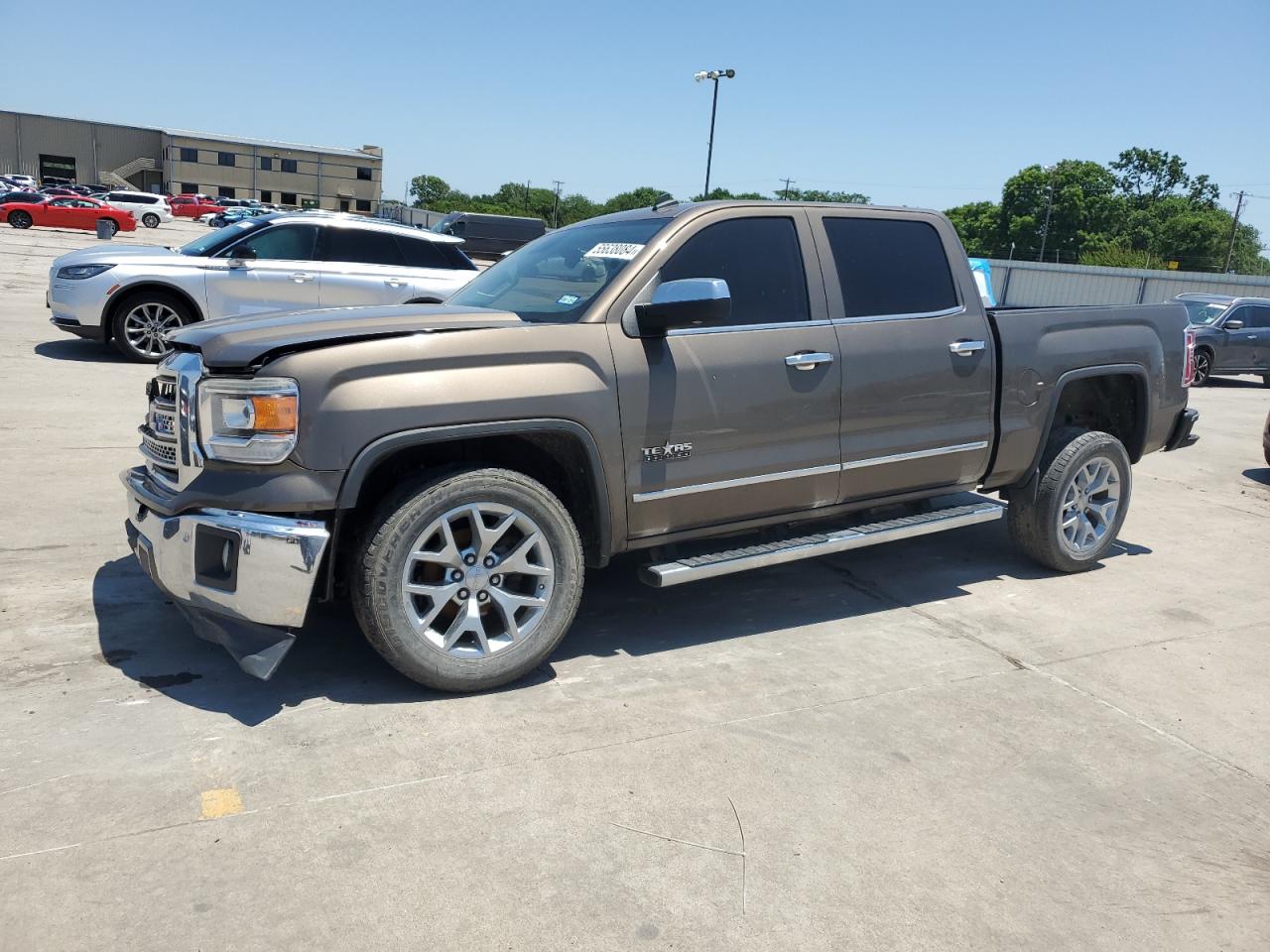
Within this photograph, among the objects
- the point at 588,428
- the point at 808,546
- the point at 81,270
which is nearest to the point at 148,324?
the point at 81,270

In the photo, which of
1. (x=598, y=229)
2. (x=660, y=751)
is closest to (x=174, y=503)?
(x=660, y=751)

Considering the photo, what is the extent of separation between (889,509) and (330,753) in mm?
3151

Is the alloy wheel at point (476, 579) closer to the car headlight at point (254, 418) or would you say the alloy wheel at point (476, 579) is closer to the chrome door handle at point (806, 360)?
the car headlight at point (254, 418)

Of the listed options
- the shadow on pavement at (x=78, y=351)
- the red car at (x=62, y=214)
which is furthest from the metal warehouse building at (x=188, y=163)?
the shadow on pavement at (x=78, y=351)

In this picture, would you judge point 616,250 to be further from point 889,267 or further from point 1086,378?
point 1086,378

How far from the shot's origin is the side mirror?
3.93m

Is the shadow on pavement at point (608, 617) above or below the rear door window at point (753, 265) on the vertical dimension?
below

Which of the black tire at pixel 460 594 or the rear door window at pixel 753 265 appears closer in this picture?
the black tire at pixel 460 594

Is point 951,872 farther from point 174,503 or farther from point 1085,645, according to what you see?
point 174,503

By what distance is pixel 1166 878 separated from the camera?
2.94m

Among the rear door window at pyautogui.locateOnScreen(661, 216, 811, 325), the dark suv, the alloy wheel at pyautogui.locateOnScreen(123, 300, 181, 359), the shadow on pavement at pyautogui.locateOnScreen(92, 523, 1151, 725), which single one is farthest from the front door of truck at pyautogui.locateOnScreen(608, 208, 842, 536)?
the dark suv

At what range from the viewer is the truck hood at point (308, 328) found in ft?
11.5

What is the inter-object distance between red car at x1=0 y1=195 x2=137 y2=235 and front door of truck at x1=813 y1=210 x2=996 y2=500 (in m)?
41.9

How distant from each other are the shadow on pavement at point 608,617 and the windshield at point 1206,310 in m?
14.0
